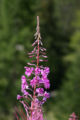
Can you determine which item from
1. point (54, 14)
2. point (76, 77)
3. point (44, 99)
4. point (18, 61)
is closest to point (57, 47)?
point (54, 14)

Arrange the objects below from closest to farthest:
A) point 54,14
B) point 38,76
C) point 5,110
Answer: point 38,76 < point 5,110 < point 54,14

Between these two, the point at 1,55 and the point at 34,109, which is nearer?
the point at 34,109

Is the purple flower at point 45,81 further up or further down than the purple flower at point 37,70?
further down

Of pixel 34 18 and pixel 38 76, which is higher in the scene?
pixel 34 18

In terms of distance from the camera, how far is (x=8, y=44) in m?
22.8

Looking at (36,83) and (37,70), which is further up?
(37,70)

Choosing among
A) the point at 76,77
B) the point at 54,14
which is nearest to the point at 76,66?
the point at 76,77

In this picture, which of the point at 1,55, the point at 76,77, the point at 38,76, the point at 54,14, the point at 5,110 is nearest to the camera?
the point at 38,76

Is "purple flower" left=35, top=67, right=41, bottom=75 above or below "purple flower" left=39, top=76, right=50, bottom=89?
above

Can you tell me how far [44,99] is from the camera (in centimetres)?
295

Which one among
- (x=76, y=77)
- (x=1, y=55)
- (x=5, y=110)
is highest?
(x=1, y=55)

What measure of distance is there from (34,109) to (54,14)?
25.9 m

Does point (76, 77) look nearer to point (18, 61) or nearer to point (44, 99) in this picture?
point (18, 61)

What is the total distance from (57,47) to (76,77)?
8.98 m
